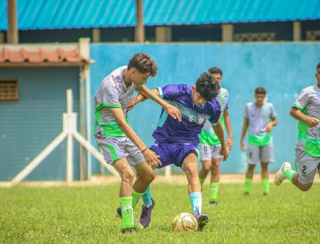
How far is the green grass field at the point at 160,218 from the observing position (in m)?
7.80

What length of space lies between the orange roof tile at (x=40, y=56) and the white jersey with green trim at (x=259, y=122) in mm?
6454

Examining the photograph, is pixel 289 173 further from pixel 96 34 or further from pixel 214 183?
pixel 96 34

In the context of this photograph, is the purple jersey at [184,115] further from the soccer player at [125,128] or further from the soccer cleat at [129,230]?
the soccer cleat at [129,230]

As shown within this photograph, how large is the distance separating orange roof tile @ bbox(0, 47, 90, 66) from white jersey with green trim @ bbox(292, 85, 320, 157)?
11832 mm

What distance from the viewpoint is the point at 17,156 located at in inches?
784

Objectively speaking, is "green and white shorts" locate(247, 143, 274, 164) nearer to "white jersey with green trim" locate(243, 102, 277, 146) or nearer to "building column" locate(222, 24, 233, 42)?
"white jersey with green trim" locate(243, 102, 277, 146)

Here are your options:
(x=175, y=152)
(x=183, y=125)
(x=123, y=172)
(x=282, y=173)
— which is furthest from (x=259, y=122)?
(x=123, y=172)

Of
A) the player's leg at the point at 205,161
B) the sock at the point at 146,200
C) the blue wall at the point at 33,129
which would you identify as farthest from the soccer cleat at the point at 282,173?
the blue wall at the point at 33,129

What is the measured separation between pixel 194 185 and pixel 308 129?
6.14 ft

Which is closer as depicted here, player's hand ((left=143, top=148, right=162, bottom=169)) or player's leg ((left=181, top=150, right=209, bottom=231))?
player's hand ((left=143, top=148, right=162, bottom=169))

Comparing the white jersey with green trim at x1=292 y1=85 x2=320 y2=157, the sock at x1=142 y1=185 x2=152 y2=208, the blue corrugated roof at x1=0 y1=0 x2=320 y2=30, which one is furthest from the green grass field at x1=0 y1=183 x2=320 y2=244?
the blue corrugated roof at x1=0 y1=0 x2=320 y2=30

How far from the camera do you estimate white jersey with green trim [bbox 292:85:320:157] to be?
9383mm

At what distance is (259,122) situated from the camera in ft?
51.8

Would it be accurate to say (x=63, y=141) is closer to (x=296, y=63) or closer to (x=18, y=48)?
(x=18, y=48)
